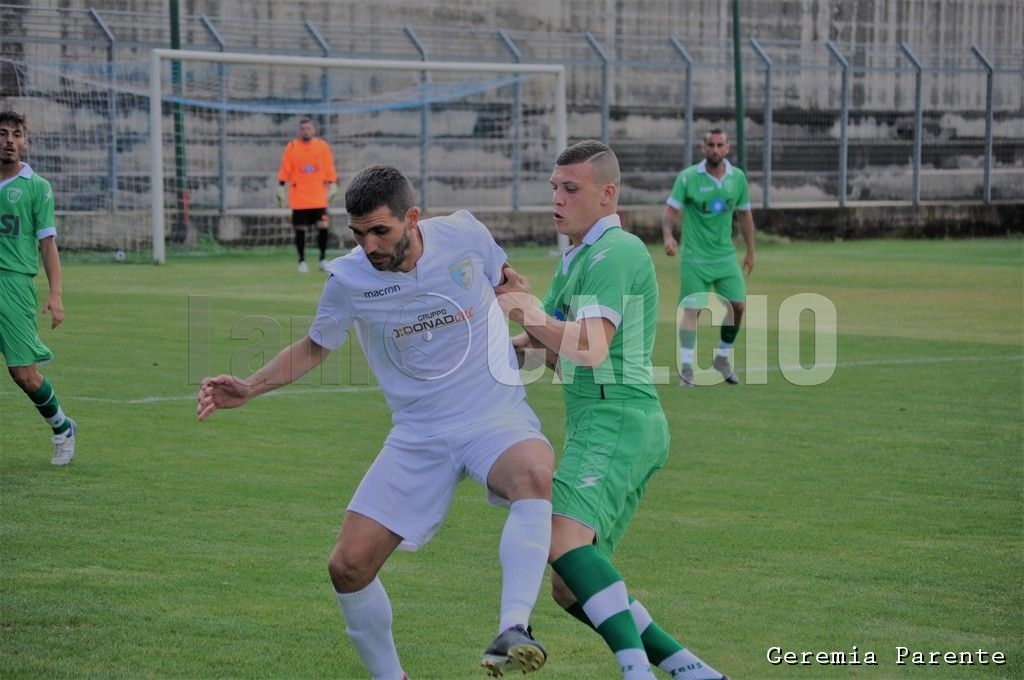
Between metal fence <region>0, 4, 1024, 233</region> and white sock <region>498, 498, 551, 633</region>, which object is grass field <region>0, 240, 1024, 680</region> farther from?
metal fence <region>0, 4, 1024, 233</region>

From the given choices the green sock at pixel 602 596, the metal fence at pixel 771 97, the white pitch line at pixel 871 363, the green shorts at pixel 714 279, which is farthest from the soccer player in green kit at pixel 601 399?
the metal fence at pixel 771 97

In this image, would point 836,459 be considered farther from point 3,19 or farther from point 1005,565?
point 3,19

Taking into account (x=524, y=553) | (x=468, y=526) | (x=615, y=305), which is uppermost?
(x=615, y=305)

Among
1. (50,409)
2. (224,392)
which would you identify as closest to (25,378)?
(50,409)

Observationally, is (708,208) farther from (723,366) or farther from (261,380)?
(261,380)

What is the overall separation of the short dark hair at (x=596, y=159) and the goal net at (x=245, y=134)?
17.1 metres

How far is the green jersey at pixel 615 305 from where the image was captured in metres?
4.96

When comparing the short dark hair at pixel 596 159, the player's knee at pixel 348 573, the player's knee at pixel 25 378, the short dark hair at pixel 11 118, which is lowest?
the player's knee at pixel 348 573

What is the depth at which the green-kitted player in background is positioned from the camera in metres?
8.66

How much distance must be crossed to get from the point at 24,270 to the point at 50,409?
96 centimetres

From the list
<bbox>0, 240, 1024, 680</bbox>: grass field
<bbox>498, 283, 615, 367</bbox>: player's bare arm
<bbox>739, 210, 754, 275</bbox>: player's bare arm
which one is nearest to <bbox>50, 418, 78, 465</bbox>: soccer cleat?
<bbox>0, 240, 1024, 680</bbox>: grass field

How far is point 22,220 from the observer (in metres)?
8.95

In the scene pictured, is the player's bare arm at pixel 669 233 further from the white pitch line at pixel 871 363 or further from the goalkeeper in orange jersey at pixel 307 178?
the goalkeeper in orange jersey at pixel 307 178

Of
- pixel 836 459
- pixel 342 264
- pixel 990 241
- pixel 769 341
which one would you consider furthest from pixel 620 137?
pixel 342 264
